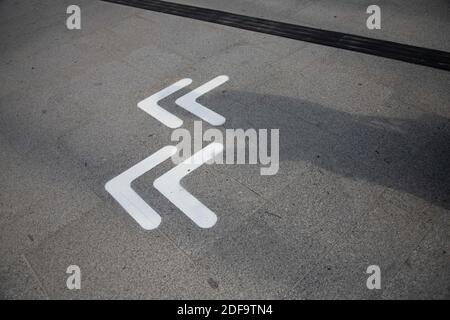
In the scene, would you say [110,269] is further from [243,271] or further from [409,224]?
[409,224]

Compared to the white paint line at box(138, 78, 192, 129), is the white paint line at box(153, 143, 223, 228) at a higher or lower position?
lower

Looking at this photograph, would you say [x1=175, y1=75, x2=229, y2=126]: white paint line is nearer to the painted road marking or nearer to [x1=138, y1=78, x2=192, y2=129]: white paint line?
the painted road marking

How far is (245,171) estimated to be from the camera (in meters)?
3.14

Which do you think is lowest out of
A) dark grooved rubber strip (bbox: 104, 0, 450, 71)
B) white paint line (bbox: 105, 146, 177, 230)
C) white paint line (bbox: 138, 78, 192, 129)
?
white paint line (bbox: 105, 146, 177, 230)

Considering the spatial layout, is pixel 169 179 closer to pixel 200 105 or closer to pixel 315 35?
pixel 200 105

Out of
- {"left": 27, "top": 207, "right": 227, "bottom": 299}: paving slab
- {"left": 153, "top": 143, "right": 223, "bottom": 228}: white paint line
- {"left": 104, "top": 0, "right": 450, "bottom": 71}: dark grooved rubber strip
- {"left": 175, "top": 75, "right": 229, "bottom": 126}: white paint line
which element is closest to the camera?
{"left": 27, "top": 207, "right": 227, "bottom": 299}: paving slab

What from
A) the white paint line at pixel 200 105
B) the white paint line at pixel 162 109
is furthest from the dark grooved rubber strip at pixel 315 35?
the white paint line at pixel 162 109

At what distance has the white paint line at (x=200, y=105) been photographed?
147 inches

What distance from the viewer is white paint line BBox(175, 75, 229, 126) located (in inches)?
147

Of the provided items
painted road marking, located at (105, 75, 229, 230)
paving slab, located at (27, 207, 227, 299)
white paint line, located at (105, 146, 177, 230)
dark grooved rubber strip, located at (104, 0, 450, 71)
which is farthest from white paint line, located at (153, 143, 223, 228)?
dark grooved rubber strip, located at (104, 0, 450, 71)

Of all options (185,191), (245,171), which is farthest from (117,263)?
(245,171)

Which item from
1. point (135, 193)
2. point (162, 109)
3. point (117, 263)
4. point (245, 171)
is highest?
point (162, 109)

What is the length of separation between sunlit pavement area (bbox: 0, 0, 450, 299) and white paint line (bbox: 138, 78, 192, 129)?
83 millimetres

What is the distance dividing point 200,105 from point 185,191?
1392 mm
